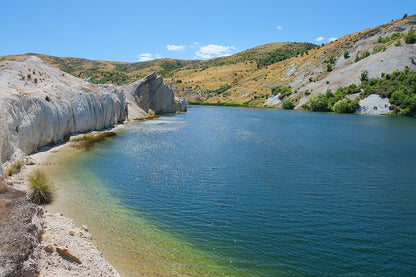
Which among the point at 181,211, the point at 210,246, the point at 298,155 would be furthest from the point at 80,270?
the point at 298,155

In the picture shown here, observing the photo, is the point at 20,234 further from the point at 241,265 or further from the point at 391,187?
the point at 391,187

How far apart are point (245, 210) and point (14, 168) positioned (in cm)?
1373

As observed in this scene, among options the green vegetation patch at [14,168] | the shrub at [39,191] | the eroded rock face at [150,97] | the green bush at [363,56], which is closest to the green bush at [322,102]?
the green bush at [363,56]

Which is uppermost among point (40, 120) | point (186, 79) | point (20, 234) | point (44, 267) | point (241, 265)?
point (186, 79)

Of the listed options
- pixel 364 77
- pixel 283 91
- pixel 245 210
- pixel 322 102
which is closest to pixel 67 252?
pixel 245 210

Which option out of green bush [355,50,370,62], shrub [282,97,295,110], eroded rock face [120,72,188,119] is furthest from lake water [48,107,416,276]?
green bush [355,50,370,62]

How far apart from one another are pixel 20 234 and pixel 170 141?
87.6ft

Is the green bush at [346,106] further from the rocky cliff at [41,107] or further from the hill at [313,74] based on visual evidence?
the rocky cliff at [41,107]

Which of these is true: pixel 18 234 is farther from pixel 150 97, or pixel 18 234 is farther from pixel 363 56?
pixel 363 56

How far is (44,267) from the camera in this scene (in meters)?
8.42

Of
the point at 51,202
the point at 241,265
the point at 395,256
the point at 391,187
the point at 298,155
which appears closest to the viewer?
the point at 241,265

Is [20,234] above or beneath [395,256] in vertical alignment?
above

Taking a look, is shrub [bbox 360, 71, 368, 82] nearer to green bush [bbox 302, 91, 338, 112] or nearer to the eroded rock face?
green bush [bbox 302, 91, 338, 112]

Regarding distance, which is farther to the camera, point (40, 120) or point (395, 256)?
point (40, 120)
